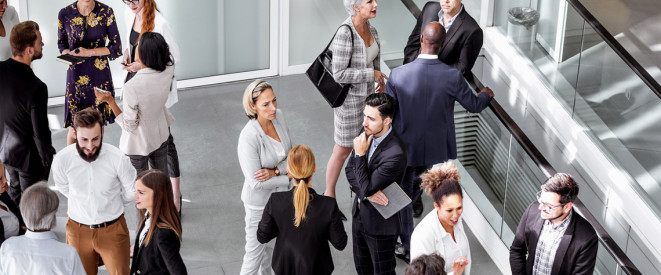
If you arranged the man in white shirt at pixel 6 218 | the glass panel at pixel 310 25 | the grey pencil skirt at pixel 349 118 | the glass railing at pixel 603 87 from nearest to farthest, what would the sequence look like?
the man in white shirt at pixel 6 218, the grey pencil skirt at pixel 349 118, the glass railing at pixel 603 87, the glass panel at pixel 310 25

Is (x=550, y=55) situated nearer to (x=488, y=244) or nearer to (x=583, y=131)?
(x=583, y=131)

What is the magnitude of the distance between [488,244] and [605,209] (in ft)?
4.21

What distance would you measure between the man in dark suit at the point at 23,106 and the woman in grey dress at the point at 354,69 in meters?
2.21

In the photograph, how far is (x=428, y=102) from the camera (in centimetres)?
713

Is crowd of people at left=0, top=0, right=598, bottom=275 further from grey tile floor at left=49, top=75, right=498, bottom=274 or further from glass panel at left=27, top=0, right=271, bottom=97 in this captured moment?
glass panel at left=27, top=0, right=271, bottom=97

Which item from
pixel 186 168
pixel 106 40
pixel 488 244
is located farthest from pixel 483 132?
pixel 106 40

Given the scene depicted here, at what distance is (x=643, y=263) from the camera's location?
7996 mm

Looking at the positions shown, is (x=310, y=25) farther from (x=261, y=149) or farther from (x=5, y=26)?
(x=261, y=149)

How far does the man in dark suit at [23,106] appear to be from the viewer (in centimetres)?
701

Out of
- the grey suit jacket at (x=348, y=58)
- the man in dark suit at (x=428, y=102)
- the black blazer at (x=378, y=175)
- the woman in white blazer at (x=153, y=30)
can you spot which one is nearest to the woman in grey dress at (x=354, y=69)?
the grey suit jacket at (x=348, y=58)

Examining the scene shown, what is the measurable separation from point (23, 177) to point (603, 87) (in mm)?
4901

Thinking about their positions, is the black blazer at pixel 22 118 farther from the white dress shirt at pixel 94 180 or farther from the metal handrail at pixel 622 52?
the metal handrail at pixel 622 52

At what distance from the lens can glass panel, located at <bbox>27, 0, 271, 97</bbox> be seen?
9898 millimetres

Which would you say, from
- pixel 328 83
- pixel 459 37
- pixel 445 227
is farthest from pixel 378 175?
pixel 459 37
